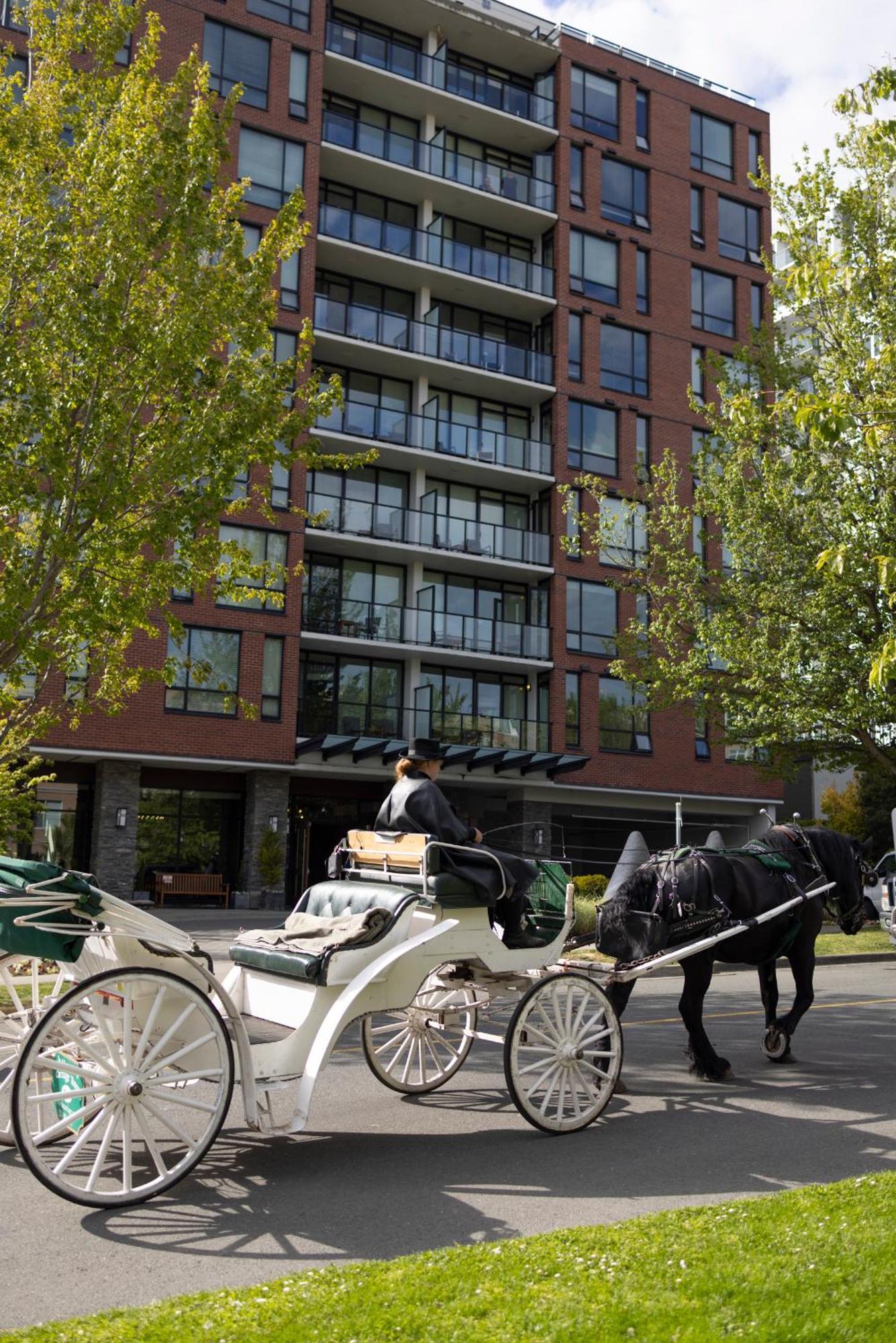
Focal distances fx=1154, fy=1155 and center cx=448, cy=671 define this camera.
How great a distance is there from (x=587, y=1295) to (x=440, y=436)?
1253 inches

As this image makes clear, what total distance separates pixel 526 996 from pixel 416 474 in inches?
1154

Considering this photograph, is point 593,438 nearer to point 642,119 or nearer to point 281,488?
point 281,488

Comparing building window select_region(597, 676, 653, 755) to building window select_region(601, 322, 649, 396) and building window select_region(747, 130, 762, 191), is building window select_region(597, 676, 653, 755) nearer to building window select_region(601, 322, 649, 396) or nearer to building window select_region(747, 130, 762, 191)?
building window select_region(601, 322, 649, 396)

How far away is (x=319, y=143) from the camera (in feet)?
110

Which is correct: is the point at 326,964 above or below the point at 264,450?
below

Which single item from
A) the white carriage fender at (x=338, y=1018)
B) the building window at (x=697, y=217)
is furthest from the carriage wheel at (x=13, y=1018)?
the building window at (x=697, y=217)

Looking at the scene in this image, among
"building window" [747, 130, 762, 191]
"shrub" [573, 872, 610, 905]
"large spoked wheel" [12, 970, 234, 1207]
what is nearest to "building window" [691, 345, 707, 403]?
"building window" [747, 130, 762, 191]

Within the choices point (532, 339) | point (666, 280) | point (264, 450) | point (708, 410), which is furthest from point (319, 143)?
point (264, 450)

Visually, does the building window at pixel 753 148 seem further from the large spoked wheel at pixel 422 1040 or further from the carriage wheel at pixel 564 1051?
the carriage wheel at pixel 564 1051

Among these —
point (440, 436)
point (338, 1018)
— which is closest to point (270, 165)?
point (440, 436)

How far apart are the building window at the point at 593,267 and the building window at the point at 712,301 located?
3124mm

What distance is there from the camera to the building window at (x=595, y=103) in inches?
1506

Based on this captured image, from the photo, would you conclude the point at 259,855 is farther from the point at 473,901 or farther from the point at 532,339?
the point at 473,901

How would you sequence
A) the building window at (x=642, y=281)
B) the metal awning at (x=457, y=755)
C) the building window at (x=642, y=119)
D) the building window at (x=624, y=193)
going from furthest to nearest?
the building window at (x=642, y=119) → the building window at (x=624, y=193) → the building window at (x=642, y=281) → the metal awning at (x=457, y=755)
